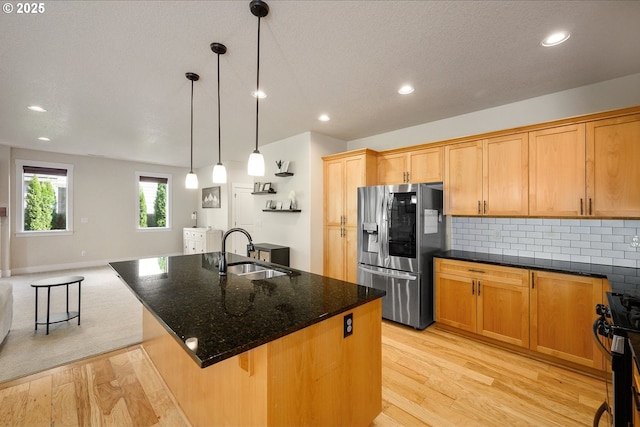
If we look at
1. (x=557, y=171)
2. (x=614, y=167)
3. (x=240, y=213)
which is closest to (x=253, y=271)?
(x=557, y=171)

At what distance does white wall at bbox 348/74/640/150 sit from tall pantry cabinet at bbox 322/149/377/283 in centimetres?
73

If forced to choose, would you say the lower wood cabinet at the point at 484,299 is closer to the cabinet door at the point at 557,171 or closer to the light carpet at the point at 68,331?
the cabinet door at the point at 557,171

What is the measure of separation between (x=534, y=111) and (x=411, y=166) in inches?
54.8

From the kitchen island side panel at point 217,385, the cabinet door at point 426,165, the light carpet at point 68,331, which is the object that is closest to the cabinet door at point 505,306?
the cabinet door at point 426,165

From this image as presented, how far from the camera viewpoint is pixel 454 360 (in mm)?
2547

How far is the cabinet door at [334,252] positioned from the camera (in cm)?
404

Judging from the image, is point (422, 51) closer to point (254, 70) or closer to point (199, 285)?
point (254, 70)

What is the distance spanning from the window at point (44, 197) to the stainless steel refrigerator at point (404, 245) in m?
6.80

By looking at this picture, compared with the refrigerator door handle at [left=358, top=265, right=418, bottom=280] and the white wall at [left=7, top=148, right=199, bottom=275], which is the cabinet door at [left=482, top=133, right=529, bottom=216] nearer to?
the refrigerator door handle at [left=358, top=265, right=418, bottom=280]

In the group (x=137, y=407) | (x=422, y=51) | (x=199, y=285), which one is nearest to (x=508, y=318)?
(x=422, y=51)

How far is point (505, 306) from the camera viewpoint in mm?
2686

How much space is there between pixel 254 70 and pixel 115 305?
12.7 feet

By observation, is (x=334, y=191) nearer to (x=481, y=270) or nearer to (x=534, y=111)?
(x=481, y=270)

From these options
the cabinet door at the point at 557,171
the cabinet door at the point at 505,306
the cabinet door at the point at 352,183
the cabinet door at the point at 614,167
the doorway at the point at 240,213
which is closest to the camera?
the cabinet door at the point at 614,167
